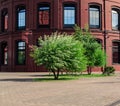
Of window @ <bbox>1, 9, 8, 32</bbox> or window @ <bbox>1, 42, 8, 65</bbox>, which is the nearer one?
window @ <bbox>1, 42, 8, 65</bbox>

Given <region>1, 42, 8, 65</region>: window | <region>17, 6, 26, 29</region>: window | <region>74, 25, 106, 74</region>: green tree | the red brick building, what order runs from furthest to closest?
<region>1, 42, 8, 65</region>: window → <region>17, 6, 26, 29</region>: window → the red brick building → <region>74, 25, 106, 74</region>: green tree

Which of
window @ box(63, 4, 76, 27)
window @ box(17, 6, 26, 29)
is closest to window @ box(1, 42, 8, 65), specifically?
window @ box(17, 6, 26, 29)

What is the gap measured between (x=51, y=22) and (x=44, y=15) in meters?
1.40

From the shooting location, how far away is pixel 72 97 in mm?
17500

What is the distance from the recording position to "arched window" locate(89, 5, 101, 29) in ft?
170

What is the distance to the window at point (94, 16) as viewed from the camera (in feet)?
170

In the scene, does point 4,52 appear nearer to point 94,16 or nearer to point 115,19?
point 94,16

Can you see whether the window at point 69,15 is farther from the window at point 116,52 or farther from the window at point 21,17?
the window at point 116,52

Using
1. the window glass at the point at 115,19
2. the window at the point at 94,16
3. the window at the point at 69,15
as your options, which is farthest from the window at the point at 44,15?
the window glass at the point at 115,19

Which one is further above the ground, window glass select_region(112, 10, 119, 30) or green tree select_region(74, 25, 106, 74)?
window glass select_region(112, 10, 119, 30)

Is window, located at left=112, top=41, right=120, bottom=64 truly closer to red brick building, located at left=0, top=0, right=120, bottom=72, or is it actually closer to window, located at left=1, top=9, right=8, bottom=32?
red brick building, located at left=0, top=0, right=120, bottom=72

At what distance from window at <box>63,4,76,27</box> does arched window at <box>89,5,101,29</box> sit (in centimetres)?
238

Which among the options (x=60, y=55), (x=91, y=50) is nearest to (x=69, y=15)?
(x=91, y=50)

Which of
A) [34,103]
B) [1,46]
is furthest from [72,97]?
[1,46]
